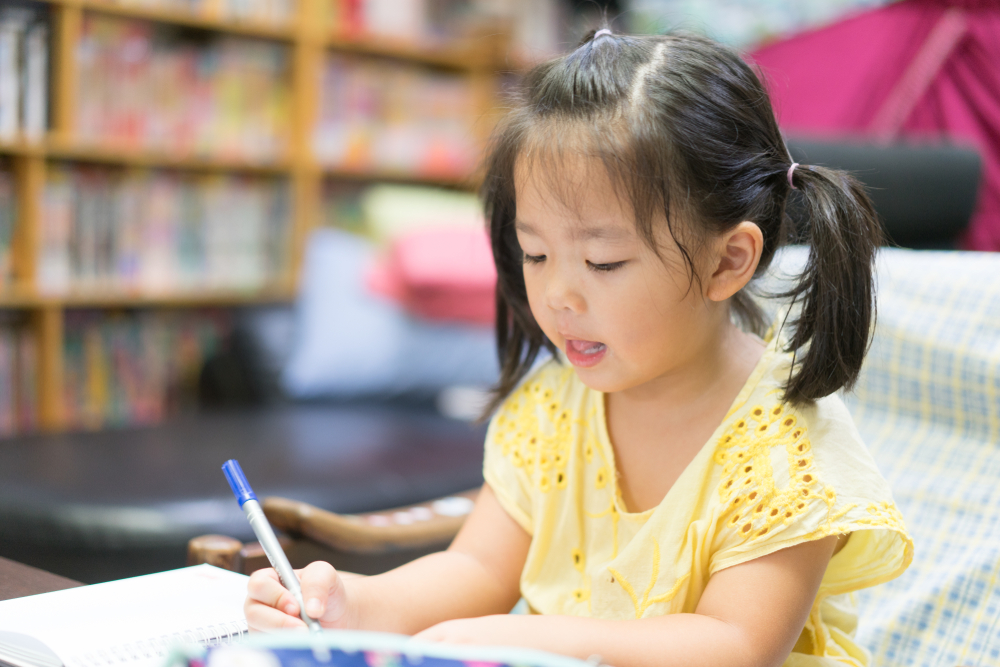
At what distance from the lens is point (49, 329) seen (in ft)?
7.04

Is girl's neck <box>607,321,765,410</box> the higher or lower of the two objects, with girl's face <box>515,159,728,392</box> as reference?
lower

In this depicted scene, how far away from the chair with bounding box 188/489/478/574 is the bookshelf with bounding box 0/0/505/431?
1.19 metres

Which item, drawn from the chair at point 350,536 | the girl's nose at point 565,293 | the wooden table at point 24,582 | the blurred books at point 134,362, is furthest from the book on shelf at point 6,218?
the girl's nose at point 565,293

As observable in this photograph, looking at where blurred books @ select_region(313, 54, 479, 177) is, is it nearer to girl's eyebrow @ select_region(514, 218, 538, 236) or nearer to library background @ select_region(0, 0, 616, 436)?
library background @ select_region(0, 0, 616, 436)

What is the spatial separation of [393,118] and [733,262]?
2096 mm

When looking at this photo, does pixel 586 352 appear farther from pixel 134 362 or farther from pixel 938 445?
pixel 134 362

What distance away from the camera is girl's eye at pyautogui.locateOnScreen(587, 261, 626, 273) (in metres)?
0.63

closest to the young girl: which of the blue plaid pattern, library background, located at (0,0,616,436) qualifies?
the blue plaid pattern

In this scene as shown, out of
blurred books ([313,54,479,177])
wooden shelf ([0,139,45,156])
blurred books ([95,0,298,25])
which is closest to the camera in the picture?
wooden shelf ([0,139,45,156])

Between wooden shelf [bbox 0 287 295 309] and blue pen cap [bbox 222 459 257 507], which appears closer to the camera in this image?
blue pen cap [bbox 222 459 257 507]

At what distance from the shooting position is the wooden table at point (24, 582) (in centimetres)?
61

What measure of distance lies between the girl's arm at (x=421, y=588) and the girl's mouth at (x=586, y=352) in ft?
0.66

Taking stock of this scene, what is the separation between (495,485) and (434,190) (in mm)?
2014

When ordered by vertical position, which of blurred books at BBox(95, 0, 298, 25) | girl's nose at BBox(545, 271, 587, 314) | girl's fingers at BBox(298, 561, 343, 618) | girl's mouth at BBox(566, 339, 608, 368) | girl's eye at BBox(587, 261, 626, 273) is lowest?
girl's fingers at BBox(298, 561, 343, 618)
